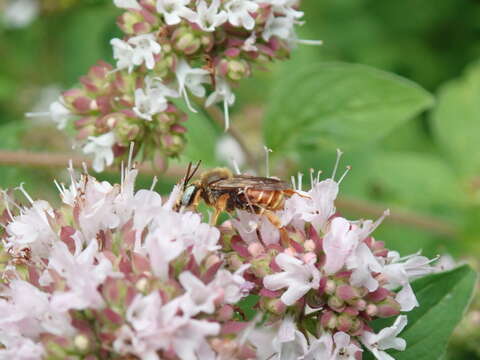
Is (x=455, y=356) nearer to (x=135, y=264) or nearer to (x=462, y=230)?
(x=462, y=230)

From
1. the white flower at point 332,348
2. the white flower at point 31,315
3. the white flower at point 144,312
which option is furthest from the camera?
the white flower at point 332,348

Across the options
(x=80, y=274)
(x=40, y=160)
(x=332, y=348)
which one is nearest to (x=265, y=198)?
(x=332, y=348)

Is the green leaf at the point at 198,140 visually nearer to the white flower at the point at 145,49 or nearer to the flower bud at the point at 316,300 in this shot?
the white flower at the point at 145,49

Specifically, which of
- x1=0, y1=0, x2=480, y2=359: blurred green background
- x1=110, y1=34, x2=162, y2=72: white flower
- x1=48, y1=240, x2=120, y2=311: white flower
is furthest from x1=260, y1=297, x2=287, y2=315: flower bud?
x1=0, y1=0, x2=480, y2=359: blurred green background

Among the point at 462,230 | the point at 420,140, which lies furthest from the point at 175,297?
the point at 420,140

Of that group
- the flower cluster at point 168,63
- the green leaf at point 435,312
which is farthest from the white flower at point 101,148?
the green leaf at point 435,312

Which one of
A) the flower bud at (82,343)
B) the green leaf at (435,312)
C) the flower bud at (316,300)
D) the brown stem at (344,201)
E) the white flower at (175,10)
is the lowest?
the brown stem at (344,201)

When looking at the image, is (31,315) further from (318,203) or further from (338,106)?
(338,106)
